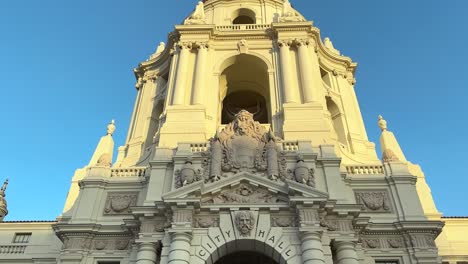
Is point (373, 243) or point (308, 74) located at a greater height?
point (308, 74)

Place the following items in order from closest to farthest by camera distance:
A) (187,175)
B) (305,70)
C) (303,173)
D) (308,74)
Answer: (303,173) → (187,175) → (308,74) → (305,70)

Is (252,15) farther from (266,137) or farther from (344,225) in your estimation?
(344,225)

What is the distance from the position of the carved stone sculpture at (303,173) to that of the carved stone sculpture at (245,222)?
2.80 m

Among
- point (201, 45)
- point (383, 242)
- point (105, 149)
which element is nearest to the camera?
point (383, 242)

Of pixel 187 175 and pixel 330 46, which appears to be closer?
pixel 187 175

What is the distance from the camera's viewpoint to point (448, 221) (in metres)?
23.8

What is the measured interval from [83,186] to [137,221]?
4.47m

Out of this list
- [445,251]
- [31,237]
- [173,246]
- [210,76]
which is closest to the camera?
[173,246]

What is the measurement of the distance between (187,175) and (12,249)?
11697 mm

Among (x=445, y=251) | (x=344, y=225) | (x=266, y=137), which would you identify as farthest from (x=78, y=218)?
(x=445, y=251)

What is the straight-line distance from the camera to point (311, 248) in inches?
652

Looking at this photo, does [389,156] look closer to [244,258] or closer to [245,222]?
[244,258]

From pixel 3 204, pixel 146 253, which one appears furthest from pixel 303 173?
pixel 3 204

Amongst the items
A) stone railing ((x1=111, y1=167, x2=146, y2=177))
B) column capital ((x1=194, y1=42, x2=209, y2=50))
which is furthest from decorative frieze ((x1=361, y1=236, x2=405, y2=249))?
column capital ((x1=194, y1=42, x2=209, y2=50))
